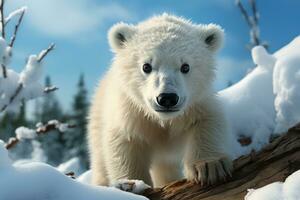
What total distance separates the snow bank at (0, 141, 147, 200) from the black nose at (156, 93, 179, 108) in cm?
115

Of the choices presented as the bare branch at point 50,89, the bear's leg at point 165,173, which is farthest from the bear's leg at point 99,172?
the bare branch at point 50,89

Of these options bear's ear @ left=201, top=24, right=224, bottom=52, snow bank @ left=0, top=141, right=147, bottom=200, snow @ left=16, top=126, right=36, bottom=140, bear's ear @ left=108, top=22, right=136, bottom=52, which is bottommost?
snow bank @ left=0, top=141, right=147, bottom=200

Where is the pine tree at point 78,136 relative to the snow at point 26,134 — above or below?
above

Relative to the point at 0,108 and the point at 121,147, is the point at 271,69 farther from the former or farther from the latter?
the point at 0,108

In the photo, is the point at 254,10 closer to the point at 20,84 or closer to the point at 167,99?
the point at 20,84

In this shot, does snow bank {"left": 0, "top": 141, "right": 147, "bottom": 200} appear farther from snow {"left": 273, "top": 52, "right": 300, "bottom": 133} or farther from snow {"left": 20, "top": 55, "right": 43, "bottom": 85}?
snow {"left": 20, "top": 55, "right": 43, "bottom": 85}

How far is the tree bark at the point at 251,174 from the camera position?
332 centimetres

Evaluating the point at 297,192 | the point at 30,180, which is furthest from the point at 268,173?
the point at 30,180

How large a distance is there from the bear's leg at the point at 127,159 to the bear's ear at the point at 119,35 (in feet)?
3.03

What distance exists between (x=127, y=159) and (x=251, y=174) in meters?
1.32

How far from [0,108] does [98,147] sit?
3.51 feet

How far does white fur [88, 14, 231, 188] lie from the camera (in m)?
4.06

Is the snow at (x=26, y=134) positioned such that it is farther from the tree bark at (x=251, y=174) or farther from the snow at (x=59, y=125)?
the tree bark at (x=251, y=174)

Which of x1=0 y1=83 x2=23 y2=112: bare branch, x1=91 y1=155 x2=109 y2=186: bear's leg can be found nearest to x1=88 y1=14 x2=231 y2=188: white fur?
x1=91 y1=155 x2=109 y2=186: bear's leg
